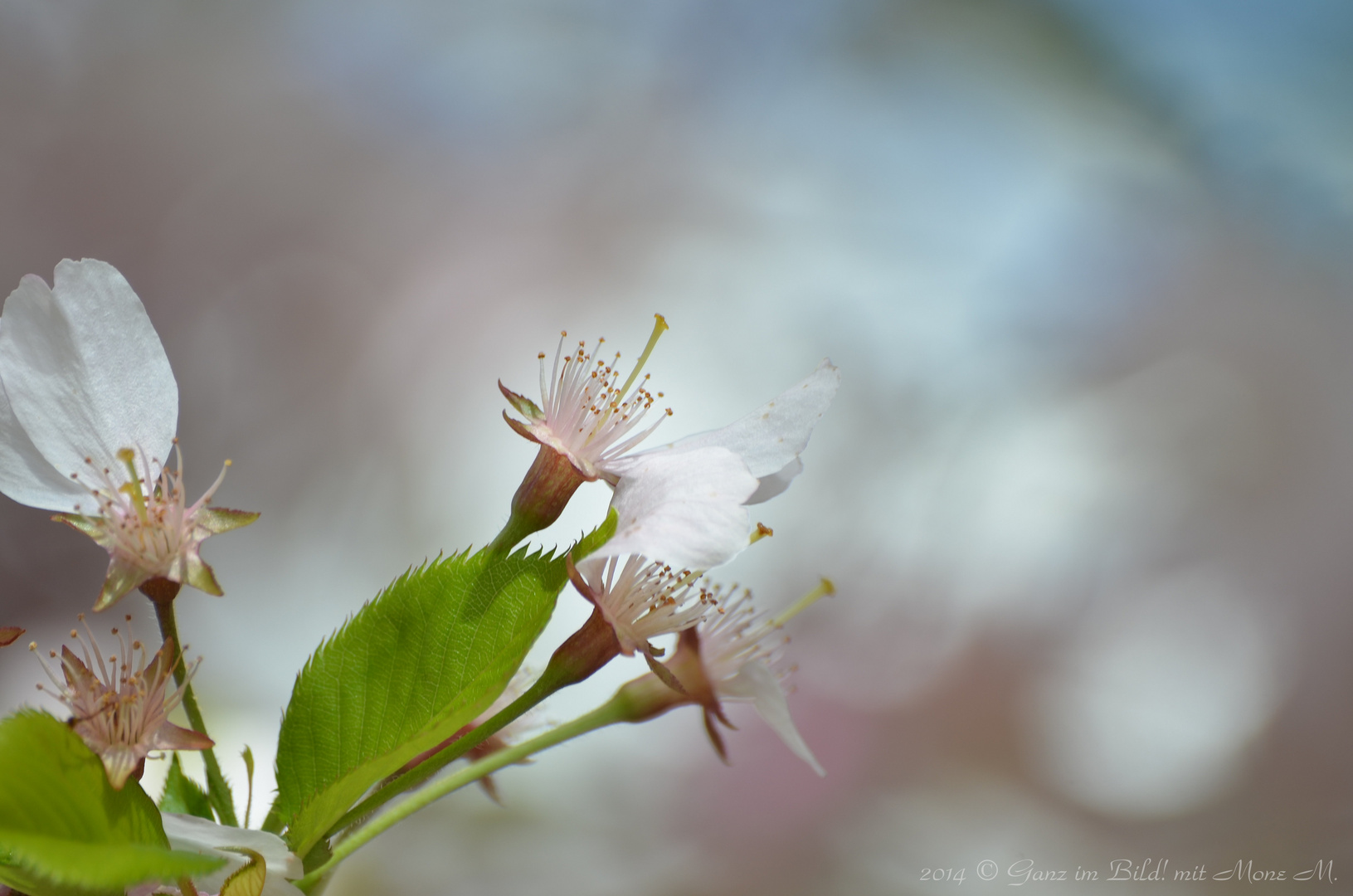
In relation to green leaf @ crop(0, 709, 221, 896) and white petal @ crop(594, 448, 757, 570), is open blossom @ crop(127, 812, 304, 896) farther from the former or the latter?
white petal @ crop(594, 448, 757, 570)

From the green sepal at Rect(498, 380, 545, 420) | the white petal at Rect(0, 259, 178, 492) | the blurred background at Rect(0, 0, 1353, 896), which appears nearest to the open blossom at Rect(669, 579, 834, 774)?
the green sepal at Rect(498, 380, 545, 420)

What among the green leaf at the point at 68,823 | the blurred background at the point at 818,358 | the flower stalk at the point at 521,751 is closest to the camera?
the green leaf at the point at 68,823

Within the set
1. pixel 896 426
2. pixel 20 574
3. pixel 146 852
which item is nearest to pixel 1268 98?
pixel 896 426

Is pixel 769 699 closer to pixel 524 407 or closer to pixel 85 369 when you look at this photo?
pixel 524 407

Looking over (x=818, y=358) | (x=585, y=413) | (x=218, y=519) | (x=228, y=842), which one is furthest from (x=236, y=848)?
(x=818, y=358)

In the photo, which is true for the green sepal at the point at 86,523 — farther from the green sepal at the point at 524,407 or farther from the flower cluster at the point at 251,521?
the green sepal at the point at 524,407

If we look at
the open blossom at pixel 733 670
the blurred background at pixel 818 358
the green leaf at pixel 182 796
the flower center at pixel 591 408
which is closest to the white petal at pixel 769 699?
the open blossom at pixel 733 670
